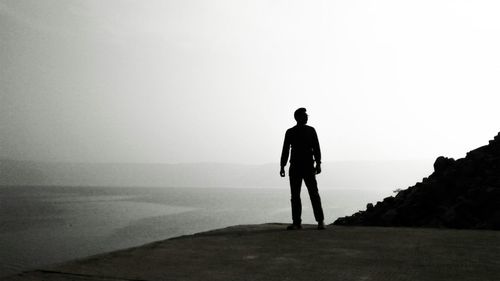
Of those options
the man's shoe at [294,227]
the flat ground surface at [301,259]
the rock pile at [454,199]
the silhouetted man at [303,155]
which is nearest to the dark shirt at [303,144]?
the silhouetted man at [303,155]

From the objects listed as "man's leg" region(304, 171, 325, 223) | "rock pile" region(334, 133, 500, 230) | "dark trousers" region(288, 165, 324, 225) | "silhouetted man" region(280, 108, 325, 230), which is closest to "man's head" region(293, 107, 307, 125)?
"silhouetted man" region(280, 108, 325, 230)

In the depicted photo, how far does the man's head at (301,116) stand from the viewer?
6.65 m

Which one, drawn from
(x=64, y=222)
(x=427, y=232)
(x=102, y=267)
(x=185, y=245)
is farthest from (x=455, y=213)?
(x=64, y=222)

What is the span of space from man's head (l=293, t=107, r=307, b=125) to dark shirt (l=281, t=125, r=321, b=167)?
8cm

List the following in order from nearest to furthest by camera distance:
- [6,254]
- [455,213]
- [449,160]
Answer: [455,213]
[449,160]
[6,254]

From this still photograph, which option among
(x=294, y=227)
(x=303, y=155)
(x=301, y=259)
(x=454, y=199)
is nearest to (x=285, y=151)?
(x=303, y=155)

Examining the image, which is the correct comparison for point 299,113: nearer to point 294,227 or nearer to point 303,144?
point 303,144

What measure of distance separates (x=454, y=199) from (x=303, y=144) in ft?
16.0

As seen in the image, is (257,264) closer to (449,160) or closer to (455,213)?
(455,213)

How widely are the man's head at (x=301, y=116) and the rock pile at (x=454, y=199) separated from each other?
4051 mm

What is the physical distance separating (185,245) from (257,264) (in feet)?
4.03

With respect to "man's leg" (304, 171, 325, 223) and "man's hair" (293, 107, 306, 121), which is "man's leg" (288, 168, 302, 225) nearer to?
"man's leg" (304, 171, 325, 223)

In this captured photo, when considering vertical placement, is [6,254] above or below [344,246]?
below

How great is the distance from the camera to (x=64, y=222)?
94.3 m
